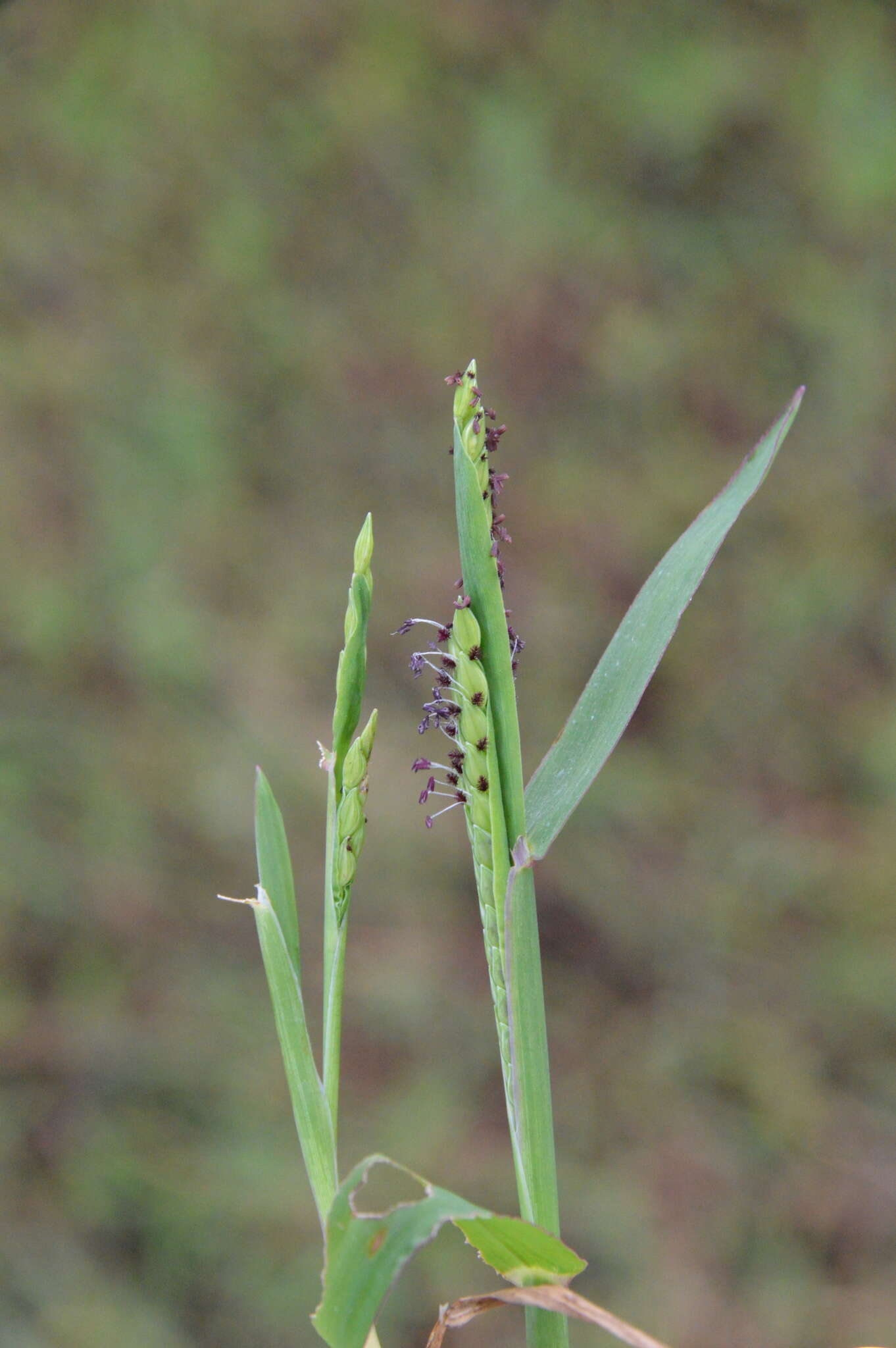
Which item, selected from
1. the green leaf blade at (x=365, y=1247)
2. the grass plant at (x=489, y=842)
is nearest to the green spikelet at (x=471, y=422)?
the grass plant at (x=489, y=842)

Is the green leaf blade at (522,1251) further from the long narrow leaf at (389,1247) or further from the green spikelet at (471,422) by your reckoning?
the green spikelet at (471,422)

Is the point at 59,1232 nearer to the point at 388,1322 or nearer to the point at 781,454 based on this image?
the point at 388,1322

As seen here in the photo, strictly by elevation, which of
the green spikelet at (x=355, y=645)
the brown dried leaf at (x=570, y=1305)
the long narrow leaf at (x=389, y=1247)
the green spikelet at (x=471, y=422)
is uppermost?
the green spikelet at (x=471, y=422)

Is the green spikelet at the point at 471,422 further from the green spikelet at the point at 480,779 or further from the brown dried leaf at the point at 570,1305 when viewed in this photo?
the brown dried leaf at the point at 570,1305

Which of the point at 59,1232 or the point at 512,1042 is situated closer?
the point at 512,1042

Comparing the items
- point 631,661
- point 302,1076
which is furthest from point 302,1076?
point 631,661

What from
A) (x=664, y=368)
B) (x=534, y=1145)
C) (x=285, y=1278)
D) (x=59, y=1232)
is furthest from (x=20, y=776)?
(x=534, y=1145)

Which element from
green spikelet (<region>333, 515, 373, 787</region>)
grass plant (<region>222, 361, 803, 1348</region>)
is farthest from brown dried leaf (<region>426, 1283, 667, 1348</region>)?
green spikelet (<region>333, 515, 373, 787</region>)

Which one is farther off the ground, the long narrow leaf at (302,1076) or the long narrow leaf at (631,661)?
the long narrow leaf at (631,661)
